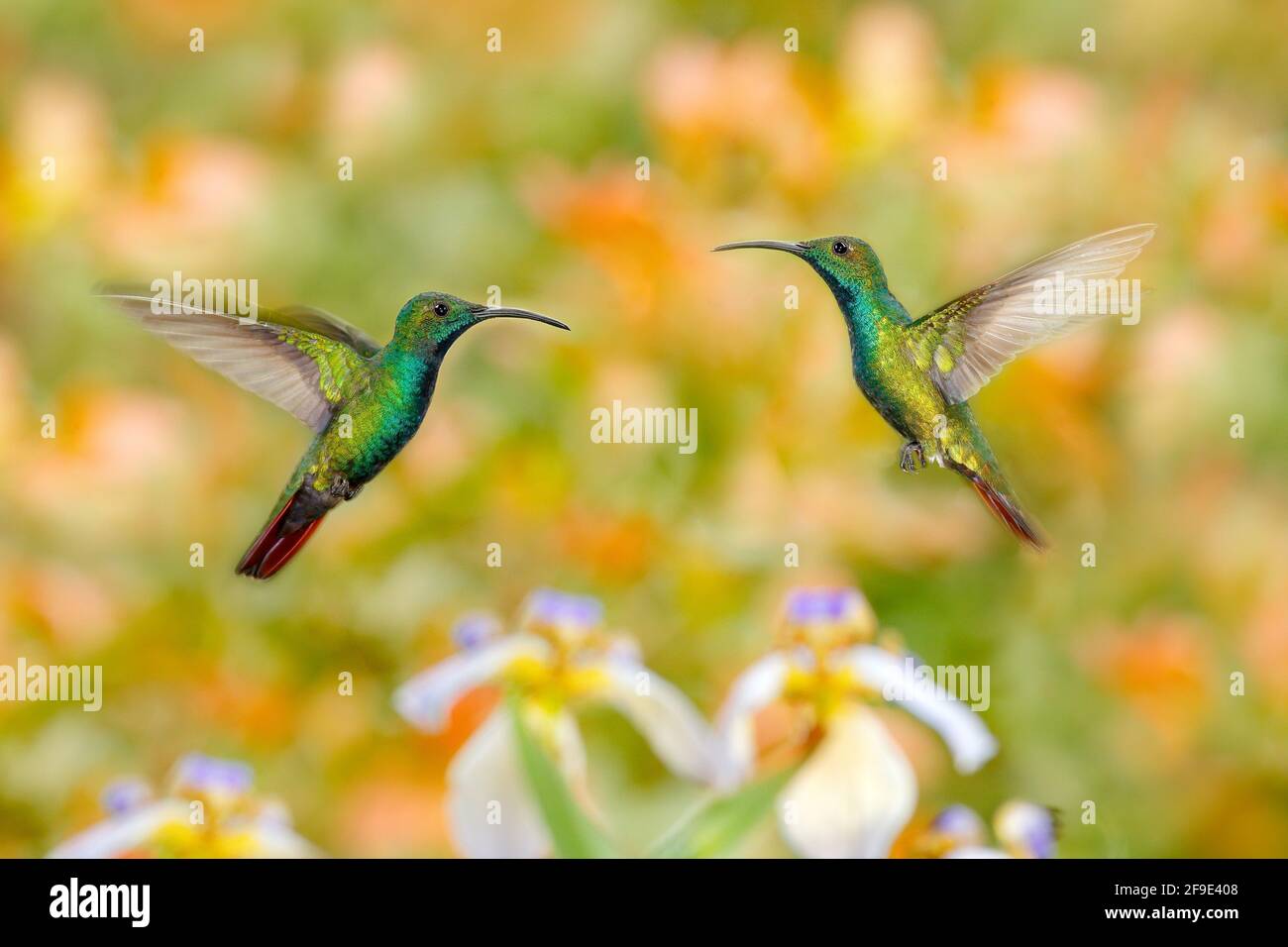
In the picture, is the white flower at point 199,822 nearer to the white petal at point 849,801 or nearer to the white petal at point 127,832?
the white petal at point 127,832

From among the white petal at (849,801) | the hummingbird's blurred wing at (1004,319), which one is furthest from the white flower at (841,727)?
the hummingbird's blurred wing at (1004,319)

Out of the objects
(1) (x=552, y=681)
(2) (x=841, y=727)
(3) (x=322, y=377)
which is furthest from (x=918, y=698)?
(3) (x=322, y=377)

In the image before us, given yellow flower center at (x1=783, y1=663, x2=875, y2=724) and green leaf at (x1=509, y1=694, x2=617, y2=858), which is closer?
green leaf at (x1=509, y1=694, x2=617, y2=858)

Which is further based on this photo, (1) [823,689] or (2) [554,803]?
(1) [823,689]

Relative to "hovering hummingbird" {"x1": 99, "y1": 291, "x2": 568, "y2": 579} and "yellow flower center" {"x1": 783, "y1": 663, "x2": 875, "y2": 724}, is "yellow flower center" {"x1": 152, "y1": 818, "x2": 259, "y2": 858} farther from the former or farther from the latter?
"yellow flower center" {"x1": 783, "y1": 663, "x2": 875, "y2": 724}

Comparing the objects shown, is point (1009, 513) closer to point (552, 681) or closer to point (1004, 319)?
point (1004, 319)

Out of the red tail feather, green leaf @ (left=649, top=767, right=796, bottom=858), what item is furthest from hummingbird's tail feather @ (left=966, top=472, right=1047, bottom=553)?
green leaf @ (left=649, top=767, right=796, bottom=858)
